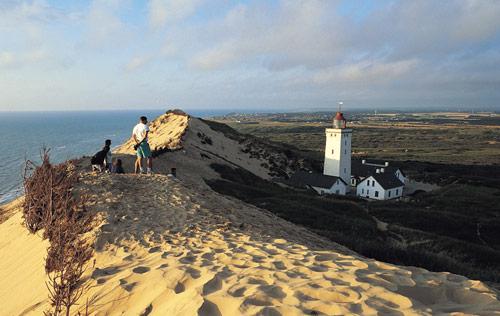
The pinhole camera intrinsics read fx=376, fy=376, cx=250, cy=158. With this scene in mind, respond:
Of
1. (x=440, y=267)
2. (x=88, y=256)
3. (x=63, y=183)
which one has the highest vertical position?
(x=63, y=183)

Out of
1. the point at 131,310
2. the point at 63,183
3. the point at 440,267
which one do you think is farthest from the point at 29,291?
the point at 440,267

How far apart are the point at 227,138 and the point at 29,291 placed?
48990 millimetres

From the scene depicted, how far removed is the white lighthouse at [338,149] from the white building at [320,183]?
2.51 m

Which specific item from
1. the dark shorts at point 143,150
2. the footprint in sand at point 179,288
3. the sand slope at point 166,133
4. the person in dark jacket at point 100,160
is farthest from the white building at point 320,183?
the footprint in sand at point 179,288

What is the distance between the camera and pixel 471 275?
10.9 metres

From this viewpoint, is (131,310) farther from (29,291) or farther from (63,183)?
(63,183)

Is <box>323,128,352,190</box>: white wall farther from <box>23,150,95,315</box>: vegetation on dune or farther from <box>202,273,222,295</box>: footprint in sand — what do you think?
<box>202,273,222,295</box>: footprint in sand

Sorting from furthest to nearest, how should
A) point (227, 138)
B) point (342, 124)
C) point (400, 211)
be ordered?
point (227, 138) → point (342, 124) → point (400, 211)

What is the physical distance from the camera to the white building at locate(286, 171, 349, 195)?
45781 mm

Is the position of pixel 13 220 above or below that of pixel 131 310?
below

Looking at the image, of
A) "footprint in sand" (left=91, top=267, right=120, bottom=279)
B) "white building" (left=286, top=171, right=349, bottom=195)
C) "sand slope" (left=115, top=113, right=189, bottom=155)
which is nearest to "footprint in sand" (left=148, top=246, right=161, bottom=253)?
"footprint in sand" (left=91, top=267, right=120, bottom=279)

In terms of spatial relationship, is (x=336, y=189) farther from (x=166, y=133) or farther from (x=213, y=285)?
(x=213, y=285)

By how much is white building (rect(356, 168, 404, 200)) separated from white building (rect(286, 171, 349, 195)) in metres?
3.00

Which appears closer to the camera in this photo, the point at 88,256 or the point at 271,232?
the point at 88,256
